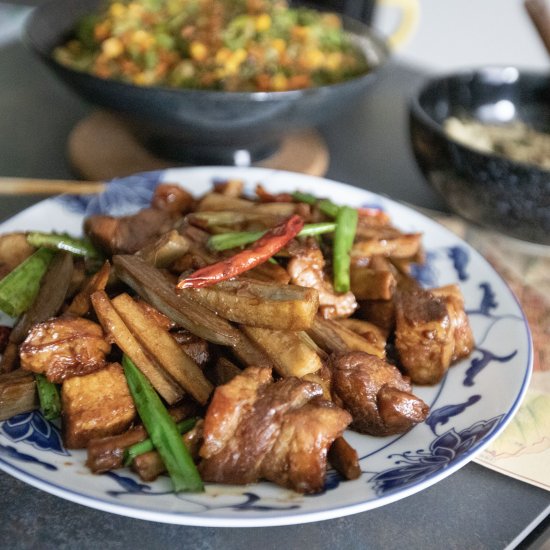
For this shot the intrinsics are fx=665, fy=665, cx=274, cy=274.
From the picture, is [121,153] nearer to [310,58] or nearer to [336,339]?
[310,58]

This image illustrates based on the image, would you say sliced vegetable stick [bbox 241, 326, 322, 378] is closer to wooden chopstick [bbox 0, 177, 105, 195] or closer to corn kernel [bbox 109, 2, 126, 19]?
wooden chopstick [bbox 0, 177, 105, 195]

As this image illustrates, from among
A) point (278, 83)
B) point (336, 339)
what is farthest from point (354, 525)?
point (278, 83)

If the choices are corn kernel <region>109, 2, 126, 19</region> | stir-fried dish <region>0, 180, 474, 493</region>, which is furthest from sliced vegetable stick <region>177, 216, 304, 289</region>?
corn kernel <region>109, 2, 126, 19</region>

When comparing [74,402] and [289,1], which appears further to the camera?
[289,1]

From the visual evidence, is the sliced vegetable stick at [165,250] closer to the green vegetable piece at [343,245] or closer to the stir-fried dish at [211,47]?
the green vegetable piece at [343,245]

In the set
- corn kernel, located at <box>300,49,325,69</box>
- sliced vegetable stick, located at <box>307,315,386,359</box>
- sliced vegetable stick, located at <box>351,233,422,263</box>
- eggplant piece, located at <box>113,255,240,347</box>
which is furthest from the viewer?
corn kernel, located at <box>300,49,325,69</box>

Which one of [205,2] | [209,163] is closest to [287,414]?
[209,163]

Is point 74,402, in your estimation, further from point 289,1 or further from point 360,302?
point 289,1

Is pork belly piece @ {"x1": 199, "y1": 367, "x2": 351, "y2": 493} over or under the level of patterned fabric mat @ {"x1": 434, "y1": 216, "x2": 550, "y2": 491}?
over
